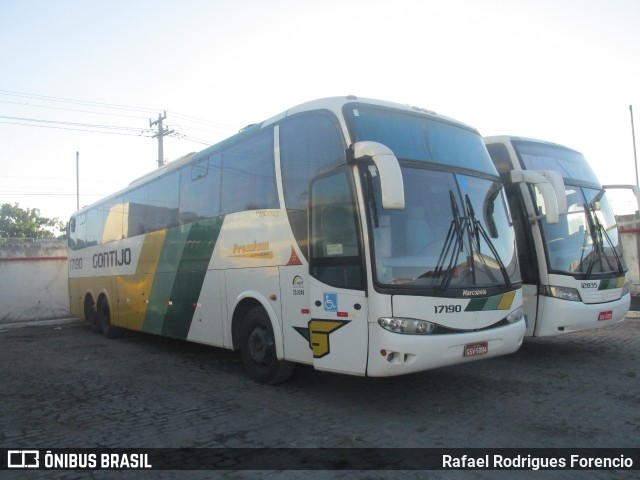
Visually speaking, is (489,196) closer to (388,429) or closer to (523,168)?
(523,168)

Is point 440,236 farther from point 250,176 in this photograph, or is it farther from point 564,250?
point 564,250

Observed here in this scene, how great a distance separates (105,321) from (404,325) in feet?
35.0

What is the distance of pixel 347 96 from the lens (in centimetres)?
625

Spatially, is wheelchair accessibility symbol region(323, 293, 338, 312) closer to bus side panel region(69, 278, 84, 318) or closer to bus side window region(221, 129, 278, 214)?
bus side window region(221, 129, 278, 214)

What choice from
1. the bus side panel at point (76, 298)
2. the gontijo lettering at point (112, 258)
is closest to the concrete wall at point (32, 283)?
the bus side panel at point (76, 298)

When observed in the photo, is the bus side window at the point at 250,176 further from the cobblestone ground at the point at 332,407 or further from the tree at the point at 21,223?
the tree at the point at 21,223

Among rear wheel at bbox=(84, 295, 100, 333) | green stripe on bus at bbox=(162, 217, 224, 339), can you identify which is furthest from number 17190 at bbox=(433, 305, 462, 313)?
rear wheel at bbox=(84, 295, 100, 333)

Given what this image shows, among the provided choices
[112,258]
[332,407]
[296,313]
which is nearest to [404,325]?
[332,407]

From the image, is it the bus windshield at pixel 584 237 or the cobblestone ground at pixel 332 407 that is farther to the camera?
the bus windshield at pixel 584 237

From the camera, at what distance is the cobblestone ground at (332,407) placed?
481 cm

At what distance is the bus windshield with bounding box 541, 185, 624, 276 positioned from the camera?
7.93m

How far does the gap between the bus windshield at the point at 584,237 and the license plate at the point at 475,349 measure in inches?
110

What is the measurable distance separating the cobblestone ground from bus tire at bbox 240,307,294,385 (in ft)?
0.67

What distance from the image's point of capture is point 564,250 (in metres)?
7.98
